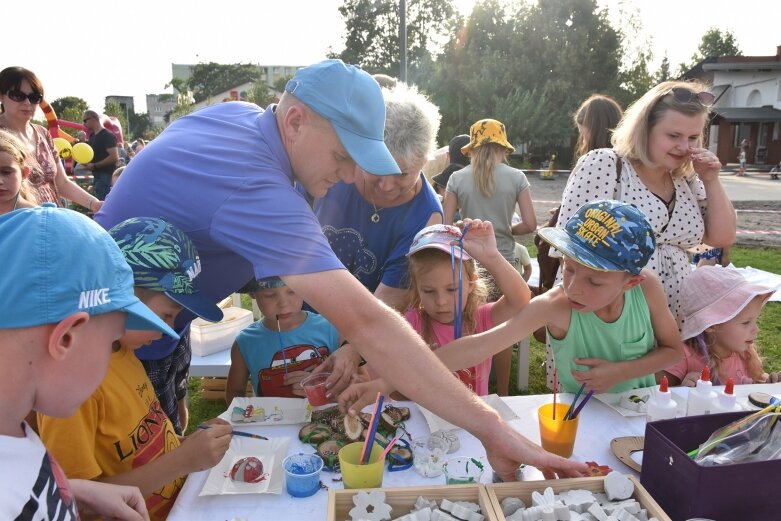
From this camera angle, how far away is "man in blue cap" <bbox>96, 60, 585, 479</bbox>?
53.8 inches

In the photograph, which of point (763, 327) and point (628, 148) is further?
point (763, 327)

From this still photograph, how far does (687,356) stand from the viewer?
2438mm

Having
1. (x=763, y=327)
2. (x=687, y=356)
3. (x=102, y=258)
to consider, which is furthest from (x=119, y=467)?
(x=763, y=327)

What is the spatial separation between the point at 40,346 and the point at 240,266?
Result: 1.02 m

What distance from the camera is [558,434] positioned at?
1547 millimetres

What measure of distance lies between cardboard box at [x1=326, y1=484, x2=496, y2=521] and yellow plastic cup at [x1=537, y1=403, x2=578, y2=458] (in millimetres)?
394

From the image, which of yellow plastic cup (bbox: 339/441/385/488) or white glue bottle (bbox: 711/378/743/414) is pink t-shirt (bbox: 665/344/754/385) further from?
yellow plastic cup (bbox: 339/441/385/488)

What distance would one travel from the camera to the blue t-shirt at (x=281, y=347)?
230cm

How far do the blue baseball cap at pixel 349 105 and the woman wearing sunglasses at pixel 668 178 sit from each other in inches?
56.2

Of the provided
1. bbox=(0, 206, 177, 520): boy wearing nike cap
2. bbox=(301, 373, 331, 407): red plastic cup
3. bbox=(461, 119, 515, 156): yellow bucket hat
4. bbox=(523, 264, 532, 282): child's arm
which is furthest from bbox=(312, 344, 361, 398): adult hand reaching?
bbox=(523, 264, 532, 282): child's arm

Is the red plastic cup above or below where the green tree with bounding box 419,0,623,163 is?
below

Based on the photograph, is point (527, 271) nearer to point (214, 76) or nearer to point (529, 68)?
point (529, 68)

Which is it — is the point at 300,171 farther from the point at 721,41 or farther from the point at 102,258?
the point at 721,41

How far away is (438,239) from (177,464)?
1.19 meters
